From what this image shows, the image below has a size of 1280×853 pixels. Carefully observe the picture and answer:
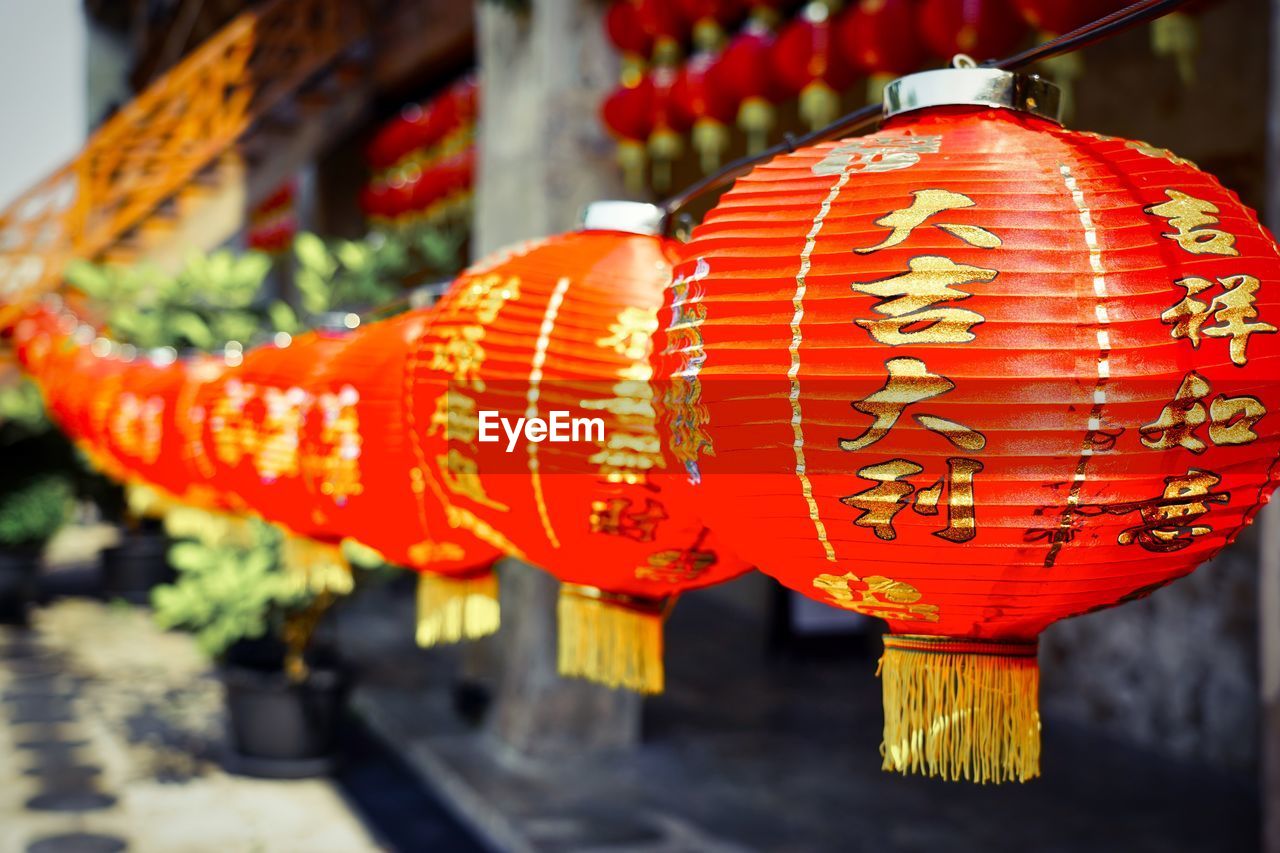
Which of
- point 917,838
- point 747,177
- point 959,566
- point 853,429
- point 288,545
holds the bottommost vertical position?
point 917,838

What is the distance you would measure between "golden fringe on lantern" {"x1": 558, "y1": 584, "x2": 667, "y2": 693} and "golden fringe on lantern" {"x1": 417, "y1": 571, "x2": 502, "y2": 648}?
0.44 m

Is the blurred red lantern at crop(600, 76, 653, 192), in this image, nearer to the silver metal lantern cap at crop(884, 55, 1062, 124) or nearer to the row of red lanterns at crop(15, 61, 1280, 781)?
the row of red lanterns at crop(15, 61, 1280, 781)

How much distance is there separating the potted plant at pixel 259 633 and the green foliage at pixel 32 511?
13.1ft

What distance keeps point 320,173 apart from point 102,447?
5.45 metres

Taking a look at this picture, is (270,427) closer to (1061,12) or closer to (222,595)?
(1061,12)

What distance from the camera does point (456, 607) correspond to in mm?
2086

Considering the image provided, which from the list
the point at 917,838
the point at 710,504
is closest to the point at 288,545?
the point at 710,504

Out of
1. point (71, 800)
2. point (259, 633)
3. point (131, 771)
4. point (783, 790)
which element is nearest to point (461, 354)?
point (783, 790)

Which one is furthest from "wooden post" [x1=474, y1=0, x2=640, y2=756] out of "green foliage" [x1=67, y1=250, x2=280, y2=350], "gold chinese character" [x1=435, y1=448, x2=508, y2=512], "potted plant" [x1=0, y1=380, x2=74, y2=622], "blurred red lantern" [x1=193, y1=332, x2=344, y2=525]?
"potted plant" [x1=0, y1=380, x2=74, y2=622]

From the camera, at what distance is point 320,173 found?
9445 mm

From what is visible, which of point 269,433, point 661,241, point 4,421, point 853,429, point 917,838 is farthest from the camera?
point 4,421

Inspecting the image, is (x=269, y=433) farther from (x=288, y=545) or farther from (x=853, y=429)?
(x=853, y=429)

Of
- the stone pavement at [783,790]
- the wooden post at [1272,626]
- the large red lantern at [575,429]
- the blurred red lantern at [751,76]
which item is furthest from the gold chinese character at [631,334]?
the stone pavement at [783,790]

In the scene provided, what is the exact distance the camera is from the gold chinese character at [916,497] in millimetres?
994
